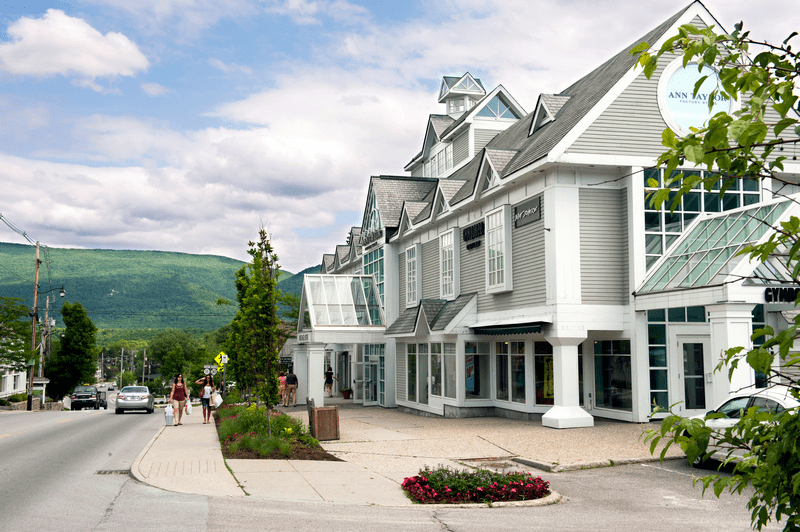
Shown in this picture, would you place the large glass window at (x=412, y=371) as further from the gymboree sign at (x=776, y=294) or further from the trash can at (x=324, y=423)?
the gymboree sign at (x=776, y=294)

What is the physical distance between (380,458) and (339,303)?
1640 cm

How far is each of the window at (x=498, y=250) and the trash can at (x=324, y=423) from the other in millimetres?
6950

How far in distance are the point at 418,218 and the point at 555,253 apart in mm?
11164

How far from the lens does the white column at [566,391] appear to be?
18578 mm

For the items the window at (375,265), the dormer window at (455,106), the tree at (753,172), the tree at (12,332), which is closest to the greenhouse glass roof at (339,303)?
the window at (375,265)

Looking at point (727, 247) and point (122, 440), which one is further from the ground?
point (727, 247)

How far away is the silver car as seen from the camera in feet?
121

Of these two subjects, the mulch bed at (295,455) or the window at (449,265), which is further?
the window at (449,265)

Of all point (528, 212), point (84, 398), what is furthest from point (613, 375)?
point (84, 398)

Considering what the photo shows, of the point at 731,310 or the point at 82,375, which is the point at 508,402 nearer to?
the point at 731,310

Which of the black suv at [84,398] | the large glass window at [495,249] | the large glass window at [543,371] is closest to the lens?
the large glass window at [543,371]

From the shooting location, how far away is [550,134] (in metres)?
20.7

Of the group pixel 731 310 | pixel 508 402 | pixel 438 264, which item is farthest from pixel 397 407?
pixel 731 310

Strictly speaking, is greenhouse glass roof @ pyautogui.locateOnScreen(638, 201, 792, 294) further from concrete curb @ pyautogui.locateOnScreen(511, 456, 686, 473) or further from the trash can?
the trash can
